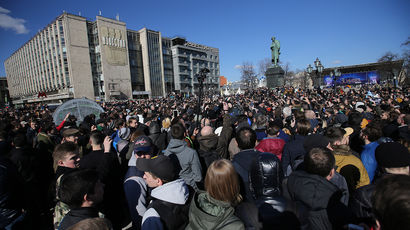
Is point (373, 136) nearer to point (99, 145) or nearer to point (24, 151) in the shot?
point (99, 145)

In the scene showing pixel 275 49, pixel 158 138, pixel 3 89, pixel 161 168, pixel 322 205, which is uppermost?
pixel 3 89

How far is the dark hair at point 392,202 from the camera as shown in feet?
3.50

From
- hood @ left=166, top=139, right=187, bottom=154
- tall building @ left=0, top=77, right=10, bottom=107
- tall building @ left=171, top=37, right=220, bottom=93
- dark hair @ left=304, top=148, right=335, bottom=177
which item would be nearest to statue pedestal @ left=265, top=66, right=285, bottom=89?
hood @ left=166, top=139, right=187, bottom=154

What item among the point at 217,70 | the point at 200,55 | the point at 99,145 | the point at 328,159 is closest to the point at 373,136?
the point at 328,159

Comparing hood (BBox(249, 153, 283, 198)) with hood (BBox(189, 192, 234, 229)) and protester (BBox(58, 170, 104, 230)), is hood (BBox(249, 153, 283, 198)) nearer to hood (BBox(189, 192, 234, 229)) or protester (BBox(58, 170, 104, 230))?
hood (BBox(189, 192, 234, 229))

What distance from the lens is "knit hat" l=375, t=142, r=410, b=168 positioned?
6.77 feet

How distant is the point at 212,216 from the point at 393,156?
1.98 m

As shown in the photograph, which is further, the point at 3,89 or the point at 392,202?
the point at 3,89

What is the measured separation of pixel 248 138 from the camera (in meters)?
3.20

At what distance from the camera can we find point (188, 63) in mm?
79188

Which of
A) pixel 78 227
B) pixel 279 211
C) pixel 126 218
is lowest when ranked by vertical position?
pixel 126 218

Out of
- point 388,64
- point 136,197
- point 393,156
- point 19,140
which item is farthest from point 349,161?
point 388,64

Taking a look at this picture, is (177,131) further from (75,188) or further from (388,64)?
(388,64)

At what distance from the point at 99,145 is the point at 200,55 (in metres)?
84.8
